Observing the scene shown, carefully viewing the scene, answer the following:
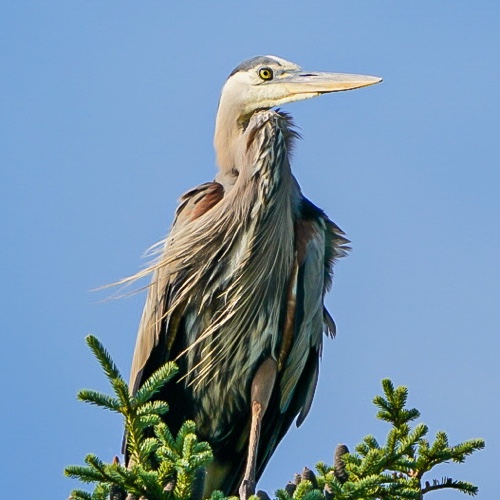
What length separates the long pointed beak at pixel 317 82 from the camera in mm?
5535

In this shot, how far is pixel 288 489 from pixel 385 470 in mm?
483

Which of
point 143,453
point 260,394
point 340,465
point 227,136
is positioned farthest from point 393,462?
point 227,136

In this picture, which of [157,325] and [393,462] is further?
[157,325]

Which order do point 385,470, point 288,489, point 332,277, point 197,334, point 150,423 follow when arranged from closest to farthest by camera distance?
point 150,423, point 288,489, point 385,470, point 197,334, point 332,277

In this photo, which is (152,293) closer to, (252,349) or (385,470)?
(252,349)

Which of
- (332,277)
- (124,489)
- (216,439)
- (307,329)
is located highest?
(332,277)

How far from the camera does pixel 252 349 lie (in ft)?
17.2

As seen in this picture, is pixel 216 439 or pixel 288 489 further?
pixel 216 439

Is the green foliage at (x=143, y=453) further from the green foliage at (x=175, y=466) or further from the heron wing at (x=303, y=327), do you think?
the heron wing at (x=303, y=327)

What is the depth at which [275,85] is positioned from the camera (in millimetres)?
5609

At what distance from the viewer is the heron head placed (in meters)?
5.58

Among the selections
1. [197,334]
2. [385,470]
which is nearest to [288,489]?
[385,470]

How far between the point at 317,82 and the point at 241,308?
1180 mm

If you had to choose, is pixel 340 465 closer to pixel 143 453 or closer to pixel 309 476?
pixel 309 476
